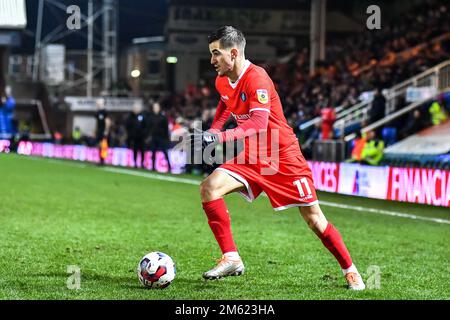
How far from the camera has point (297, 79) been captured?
35.8 m

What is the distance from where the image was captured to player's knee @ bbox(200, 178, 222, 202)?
259 inches

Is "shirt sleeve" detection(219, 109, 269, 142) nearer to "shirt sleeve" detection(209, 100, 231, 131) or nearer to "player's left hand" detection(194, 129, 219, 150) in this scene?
"player's left hand" detection(194, 129, 219, 150)

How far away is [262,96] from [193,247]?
3.17 metres

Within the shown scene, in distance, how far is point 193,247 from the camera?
9.13m

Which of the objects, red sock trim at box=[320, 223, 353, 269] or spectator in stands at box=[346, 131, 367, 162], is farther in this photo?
spectator in stands at box=[346, 131, 367, 162]

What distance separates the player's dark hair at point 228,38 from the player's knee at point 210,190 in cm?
103

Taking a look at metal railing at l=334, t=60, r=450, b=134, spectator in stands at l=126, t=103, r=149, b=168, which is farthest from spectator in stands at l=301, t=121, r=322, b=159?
spectator in stands at l=126, t=103, r=149, b=168

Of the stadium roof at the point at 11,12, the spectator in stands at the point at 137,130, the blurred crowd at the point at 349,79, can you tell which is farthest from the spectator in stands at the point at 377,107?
the stadium roof at the point at 11,12

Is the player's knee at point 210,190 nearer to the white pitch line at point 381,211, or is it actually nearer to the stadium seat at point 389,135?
the white pitch line at point 381,211

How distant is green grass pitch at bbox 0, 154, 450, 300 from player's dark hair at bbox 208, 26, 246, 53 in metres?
1.84

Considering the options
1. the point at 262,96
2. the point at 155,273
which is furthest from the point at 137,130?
the point at 262,96

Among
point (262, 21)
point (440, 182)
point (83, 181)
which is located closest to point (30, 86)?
point (262, 21)

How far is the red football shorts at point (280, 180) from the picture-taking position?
647 cm
